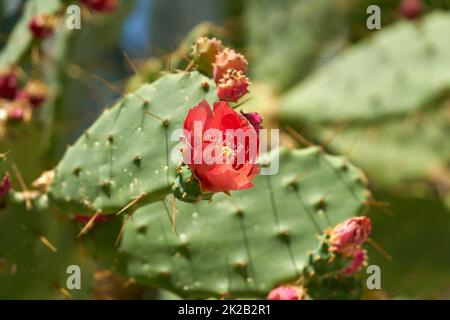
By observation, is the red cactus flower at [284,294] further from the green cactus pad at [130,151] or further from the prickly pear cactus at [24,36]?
the prickly pear cactus at [24,36]

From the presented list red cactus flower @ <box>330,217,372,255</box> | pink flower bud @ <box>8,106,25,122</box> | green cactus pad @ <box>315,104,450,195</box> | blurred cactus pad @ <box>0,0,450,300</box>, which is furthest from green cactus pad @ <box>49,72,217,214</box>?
green cactus pad @ <box>315,104,450,195</box>

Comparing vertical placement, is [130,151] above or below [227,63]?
below

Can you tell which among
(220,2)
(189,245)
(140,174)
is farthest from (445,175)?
(140,174)

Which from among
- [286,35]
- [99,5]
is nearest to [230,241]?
[99,5]

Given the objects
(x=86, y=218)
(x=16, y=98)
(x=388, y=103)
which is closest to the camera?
(x=86, y=218)

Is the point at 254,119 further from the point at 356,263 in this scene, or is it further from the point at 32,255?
the point at 32,255

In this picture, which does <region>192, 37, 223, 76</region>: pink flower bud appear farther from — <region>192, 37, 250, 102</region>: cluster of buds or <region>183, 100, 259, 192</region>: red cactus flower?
<region>183, 100, 259, 192</region>: red cactus flower

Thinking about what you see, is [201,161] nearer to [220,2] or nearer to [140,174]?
[140,174]
